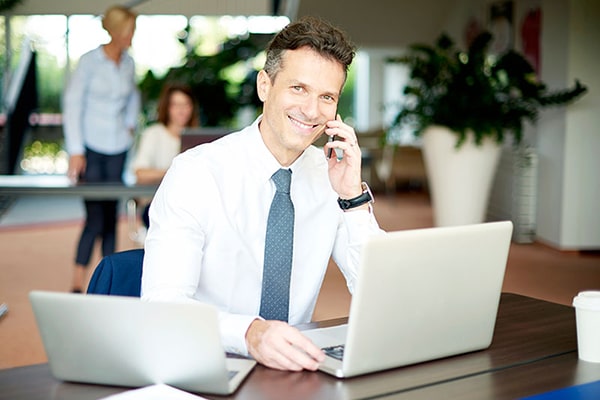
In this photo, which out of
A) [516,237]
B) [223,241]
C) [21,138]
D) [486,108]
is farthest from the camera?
[21,138]

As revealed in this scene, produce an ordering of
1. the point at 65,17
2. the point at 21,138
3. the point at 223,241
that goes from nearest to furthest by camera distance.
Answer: the point at 223,241, the point at 65,17, the point at 21,138

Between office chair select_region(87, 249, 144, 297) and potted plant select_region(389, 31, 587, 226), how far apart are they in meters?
5.25

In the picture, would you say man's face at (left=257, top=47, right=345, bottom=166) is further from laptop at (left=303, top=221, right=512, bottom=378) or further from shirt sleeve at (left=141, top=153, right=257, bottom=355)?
laptop at (left=303, top=221, right=512, bottom=378)

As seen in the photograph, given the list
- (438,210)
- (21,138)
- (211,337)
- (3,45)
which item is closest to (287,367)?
(211,337)

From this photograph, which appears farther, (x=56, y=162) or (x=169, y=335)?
(x=56, y=162)

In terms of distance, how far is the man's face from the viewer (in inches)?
80.1

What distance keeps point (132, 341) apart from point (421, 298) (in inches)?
20.2

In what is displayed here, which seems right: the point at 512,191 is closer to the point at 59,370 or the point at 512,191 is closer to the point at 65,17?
the point at 65,17

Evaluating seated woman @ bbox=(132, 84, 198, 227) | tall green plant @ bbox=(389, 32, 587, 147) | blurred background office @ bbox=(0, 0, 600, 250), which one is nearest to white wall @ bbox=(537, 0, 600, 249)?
blurred background office @ bbox=(0, 0, 600, 250)

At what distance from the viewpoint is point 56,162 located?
9859 mm

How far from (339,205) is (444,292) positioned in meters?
0.61

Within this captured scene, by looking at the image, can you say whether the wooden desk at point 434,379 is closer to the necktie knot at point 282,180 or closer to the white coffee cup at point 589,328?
the white coffee cup at point 589,328

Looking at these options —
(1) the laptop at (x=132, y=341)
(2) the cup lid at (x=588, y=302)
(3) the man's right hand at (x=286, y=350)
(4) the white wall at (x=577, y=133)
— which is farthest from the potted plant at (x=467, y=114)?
(1) the laptop at (x=132, y=341)

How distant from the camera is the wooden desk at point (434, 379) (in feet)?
4.67
